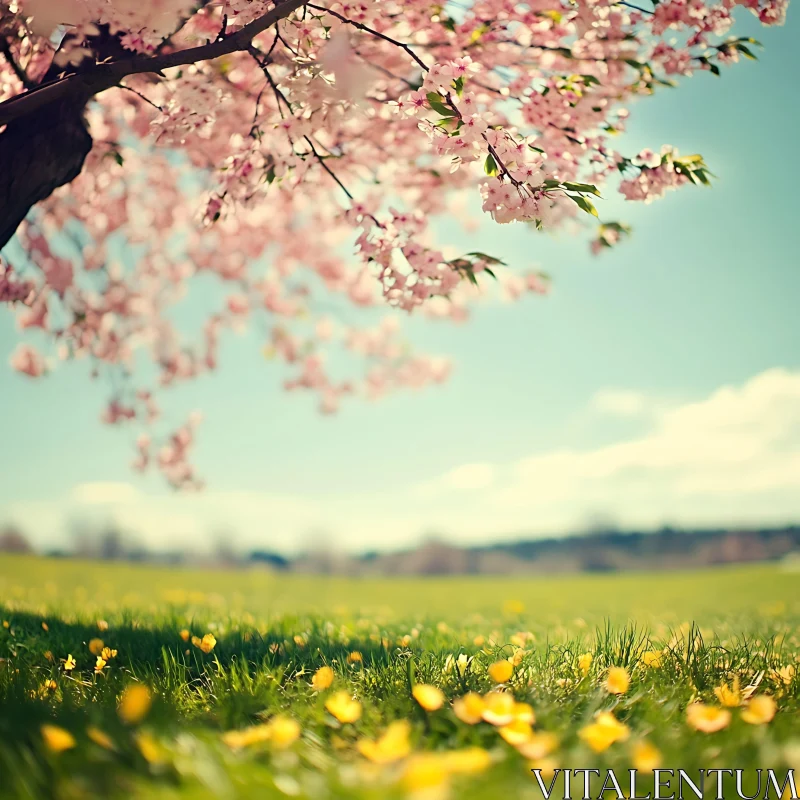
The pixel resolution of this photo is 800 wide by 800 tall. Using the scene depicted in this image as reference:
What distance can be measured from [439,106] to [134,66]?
1787 millimetres

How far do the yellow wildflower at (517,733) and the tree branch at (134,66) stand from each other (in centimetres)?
347

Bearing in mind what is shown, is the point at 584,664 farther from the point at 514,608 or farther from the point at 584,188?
the point at 514,608

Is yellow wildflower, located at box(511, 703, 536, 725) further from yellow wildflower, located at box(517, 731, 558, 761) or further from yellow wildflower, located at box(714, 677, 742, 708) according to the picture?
yellow wildflower, located at box(714, 677, 742, 708)

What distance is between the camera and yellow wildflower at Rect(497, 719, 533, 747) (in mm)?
1816

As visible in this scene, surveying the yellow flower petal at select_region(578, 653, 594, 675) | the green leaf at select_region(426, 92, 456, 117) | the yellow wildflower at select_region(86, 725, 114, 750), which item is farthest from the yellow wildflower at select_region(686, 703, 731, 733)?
the green leaf at select_region(426, 92, 456, 117)

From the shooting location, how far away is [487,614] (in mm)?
7664

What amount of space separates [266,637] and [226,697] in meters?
1.31

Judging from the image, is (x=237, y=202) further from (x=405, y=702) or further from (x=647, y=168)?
(x=405, y=702)

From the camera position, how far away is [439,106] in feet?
10.0

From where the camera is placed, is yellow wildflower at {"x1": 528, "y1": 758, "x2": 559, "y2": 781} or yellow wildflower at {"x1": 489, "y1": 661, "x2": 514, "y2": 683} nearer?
yellow wildflower at {"x1": 528, "y1": 758, "x2": 559, "y2": 781}

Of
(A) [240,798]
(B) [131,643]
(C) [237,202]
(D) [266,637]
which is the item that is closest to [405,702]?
(A) [240,798]

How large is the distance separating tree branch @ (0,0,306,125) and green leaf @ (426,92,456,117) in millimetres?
910

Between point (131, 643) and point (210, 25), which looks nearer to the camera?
point (131, 643)

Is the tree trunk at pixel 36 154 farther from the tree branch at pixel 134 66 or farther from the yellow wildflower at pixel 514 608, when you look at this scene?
the yellow wildflower at pixel 514 608
